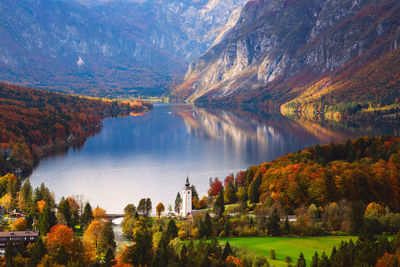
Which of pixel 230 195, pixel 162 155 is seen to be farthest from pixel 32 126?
pixel 230 195

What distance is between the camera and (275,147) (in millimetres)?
113188

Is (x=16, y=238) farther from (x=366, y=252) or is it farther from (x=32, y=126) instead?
(x=32, y=126)

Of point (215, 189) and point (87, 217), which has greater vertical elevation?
point (215, 189)

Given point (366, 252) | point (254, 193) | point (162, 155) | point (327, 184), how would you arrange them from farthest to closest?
point (162, 155) < point (254, 193) < point (327, 184) < point (366, 252)

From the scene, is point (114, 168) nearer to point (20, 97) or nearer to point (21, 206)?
point (21, 206)

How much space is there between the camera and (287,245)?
4172 centimetres

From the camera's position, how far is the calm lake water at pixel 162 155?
72312 millimetres

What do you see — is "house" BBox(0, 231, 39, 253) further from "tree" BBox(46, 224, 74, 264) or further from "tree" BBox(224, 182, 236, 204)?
"tree" BBox(224, 182, 236, 204)

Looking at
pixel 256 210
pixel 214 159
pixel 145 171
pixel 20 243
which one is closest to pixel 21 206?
pixel 20 243

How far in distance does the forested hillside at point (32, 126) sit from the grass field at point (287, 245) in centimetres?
5386

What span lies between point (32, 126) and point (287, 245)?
292 feet

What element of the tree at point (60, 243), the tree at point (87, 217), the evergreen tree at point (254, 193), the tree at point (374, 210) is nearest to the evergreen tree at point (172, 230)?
the tree at point (60, 243)

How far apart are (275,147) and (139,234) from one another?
77368 millimetres

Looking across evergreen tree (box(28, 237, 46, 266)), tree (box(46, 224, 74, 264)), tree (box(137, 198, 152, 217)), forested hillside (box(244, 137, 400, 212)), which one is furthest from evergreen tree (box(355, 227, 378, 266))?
tree (box(137, 198, 152, 217))
